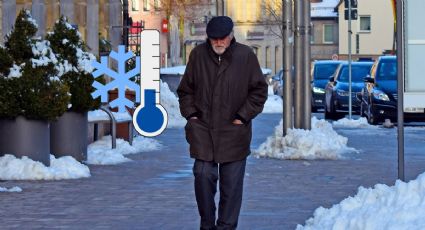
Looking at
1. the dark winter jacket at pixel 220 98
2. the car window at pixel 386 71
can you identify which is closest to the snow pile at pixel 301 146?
the dark winter jacket at pixel 220 98

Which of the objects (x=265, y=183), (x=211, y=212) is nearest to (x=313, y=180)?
(x=265, y=183)

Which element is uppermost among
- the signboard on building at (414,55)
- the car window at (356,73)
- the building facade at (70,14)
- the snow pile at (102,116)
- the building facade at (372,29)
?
the building facade at (372,29)

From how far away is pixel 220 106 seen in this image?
960cm

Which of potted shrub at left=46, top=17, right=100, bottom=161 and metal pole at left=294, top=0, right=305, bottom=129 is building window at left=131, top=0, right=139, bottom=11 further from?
potted shrub at left=46, top=17, right=100, bottom=161

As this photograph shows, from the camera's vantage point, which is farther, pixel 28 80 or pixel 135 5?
pixel 135 5

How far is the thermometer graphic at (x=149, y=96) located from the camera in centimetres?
2227

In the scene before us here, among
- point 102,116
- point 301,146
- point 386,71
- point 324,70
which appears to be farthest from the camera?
point 324,70

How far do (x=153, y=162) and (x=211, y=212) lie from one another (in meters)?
8.61

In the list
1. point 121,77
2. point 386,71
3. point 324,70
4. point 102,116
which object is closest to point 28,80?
point 102,116

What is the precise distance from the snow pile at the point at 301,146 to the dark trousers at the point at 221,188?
9029 millimetres

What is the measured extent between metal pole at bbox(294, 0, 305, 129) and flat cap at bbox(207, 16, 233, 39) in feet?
35.9

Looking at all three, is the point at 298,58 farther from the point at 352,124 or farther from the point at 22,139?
the point at 352,124

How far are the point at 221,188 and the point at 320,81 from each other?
1282 inches

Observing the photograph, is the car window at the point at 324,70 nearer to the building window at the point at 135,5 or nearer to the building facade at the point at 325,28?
the building window at the point at 135,5
